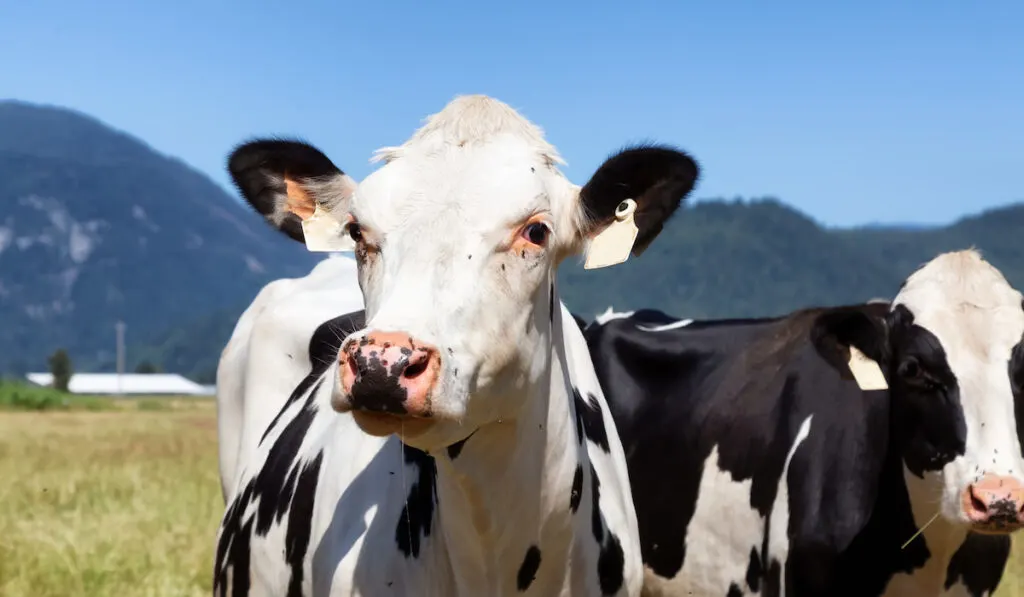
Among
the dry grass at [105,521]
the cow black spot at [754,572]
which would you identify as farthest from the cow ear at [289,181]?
the dry grass at [105,521]

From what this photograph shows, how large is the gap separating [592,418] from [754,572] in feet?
8.93

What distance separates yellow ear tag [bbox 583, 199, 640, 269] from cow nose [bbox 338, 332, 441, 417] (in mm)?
1162

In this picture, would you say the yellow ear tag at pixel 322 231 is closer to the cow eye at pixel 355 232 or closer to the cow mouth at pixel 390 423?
the cow eye at pixel 355 232

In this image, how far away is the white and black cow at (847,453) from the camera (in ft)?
19.8

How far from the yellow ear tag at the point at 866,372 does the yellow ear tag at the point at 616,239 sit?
2758 mm

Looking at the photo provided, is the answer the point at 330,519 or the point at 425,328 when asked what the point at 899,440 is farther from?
the point at 425,328

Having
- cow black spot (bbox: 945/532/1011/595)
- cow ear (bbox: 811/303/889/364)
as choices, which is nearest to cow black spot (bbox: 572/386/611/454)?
cow ear (bbox: 811/303/889/364)

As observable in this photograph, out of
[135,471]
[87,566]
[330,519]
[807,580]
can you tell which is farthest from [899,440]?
[135,471]

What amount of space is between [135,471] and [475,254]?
49.5 ft

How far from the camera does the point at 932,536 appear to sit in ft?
21.0

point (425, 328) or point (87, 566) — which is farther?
point (87, 566)

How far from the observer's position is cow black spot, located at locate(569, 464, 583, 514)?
4230 mm

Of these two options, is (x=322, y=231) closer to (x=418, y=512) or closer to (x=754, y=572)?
(x=418, y=512)

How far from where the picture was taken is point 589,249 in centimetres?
436
